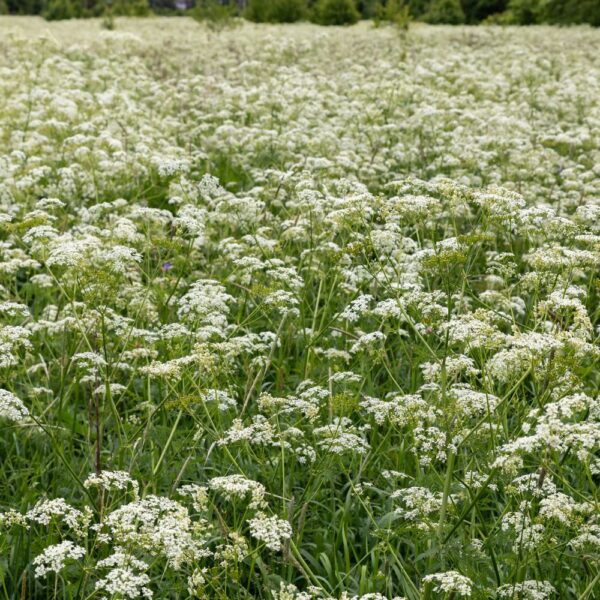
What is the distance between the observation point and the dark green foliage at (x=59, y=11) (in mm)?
51438

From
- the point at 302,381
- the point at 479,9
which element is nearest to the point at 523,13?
the point at 479,9

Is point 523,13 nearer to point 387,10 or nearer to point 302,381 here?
point 387,10

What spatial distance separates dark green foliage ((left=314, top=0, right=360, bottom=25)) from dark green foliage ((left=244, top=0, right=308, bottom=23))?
5.90 feet

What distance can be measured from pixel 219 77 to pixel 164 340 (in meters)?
12.7

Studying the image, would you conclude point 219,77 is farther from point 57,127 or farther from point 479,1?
point 479,1

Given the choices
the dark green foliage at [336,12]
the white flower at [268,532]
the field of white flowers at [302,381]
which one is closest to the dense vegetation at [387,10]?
the dark green foliage at [336,12]

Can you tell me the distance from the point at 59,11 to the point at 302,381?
2059 inches

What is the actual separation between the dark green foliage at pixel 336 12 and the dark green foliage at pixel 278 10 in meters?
1.80

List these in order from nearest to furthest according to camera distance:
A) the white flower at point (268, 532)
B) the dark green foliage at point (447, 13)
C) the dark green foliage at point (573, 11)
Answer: the white flower at point (268, 532), the dark green foliage at point (573, 11), the dark green foliage at point (447, 13)

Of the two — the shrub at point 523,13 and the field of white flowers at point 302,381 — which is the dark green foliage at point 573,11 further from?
the field of white flowers at point 302,381

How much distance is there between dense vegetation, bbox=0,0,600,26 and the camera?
113 ft

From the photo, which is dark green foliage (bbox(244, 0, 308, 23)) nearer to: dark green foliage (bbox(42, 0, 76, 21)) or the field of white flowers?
dark green foliage (bbox(42, 0, 76, 21))

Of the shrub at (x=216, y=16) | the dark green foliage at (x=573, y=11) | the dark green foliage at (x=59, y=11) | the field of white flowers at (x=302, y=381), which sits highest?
the dark green foliage at (x=59, y=11)

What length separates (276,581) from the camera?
161 inches
